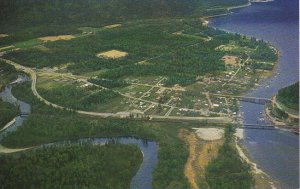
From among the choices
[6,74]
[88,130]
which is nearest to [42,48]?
[6,74]

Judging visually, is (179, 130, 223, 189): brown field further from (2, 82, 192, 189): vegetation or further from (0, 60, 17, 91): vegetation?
(0, 60, 17, 91): vegetation

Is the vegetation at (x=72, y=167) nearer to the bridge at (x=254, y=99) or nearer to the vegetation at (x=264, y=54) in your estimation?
the bridge at (x=254, y=99)

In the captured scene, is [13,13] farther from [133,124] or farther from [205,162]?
[205,162]

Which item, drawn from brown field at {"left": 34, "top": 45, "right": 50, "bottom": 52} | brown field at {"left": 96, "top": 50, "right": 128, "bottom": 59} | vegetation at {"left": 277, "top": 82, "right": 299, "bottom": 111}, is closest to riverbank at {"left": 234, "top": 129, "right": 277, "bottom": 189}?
vegetation at {"left": 277, "top": 82, "right": 299, "bottom": 111}

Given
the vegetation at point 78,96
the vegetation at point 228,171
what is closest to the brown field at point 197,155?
the vegetation at point 228,171

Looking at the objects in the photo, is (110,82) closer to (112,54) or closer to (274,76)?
(112,54)
